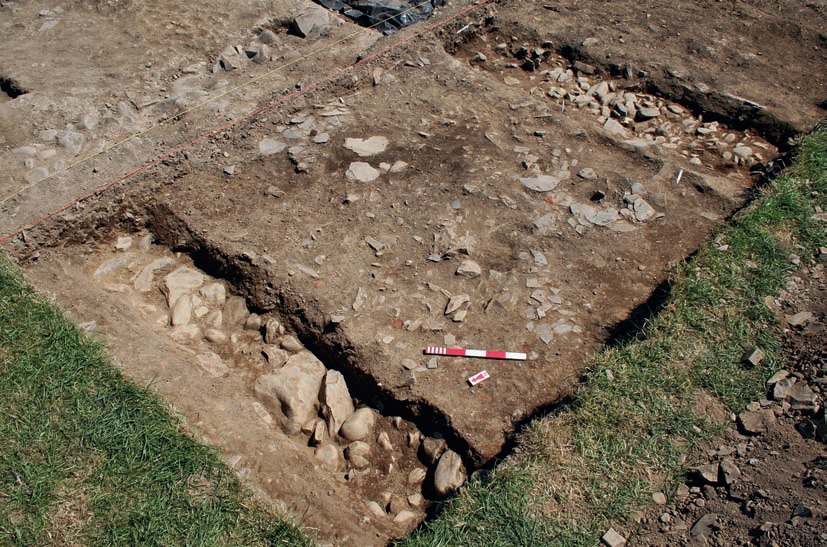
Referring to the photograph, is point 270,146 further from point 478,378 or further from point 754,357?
point 754,357

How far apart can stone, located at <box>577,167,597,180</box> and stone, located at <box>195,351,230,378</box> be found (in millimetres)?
2297

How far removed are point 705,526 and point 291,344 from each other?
77.8 inches

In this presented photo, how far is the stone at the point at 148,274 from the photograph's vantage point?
364 centimetres

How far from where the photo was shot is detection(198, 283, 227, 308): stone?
11.7 feet

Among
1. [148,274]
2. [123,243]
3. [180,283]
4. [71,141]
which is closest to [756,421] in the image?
[180,283]

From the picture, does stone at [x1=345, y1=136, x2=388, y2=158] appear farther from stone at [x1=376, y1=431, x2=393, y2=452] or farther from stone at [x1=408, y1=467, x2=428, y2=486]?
stone at [x1=408, y1=467, x2=428, y2=486]

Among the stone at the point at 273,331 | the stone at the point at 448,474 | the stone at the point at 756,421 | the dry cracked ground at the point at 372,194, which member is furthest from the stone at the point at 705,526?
the stone at the point at 273,331

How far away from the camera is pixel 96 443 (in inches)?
105

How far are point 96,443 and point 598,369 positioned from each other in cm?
209

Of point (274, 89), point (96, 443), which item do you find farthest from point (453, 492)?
point (274, 89)

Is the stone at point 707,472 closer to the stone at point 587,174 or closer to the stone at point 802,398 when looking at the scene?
the stone at point 802,398

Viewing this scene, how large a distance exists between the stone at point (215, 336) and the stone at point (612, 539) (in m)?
2.02

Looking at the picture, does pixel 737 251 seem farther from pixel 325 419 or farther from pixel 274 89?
→ pixel 274 89

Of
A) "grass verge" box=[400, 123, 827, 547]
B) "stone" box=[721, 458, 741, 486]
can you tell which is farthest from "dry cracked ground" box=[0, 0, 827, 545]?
"stone" box=[721, 458, 741, 486]
